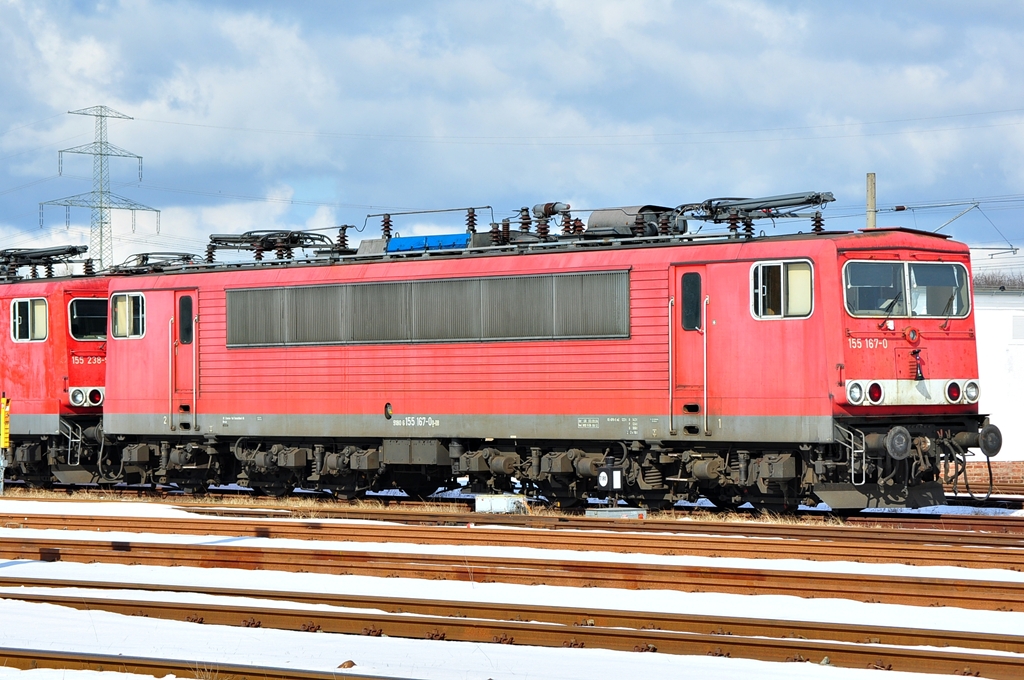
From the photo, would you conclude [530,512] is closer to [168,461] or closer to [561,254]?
[561,254]

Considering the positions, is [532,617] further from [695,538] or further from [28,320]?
[28,320]

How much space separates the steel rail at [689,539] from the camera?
45.5 feet

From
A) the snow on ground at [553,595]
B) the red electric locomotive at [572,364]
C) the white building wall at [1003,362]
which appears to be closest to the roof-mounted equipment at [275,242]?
the red electric locomotive at [572,364]

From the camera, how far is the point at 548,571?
13406 millimetres

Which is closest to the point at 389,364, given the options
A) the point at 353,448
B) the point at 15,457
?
the point at 353,448

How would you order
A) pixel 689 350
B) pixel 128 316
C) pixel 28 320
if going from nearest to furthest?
1. pixel 689 350
2. pixel 128 316
3. pixel 28 320

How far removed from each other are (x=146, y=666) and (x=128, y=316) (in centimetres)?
1579

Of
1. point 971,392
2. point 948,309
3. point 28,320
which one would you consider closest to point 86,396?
point 28,320

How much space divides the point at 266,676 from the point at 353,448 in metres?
13.0

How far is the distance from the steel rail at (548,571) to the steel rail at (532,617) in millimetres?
1557

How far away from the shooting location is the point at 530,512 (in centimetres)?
2042

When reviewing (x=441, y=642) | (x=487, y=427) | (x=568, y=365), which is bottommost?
(x=441, y=642)

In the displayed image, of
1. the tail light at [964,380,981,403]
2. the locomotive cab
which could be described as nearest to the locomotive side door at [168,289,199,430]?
the locomotive cab

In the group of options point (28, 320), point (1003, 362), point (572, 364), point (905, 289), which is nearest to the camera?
point (905, 289)
